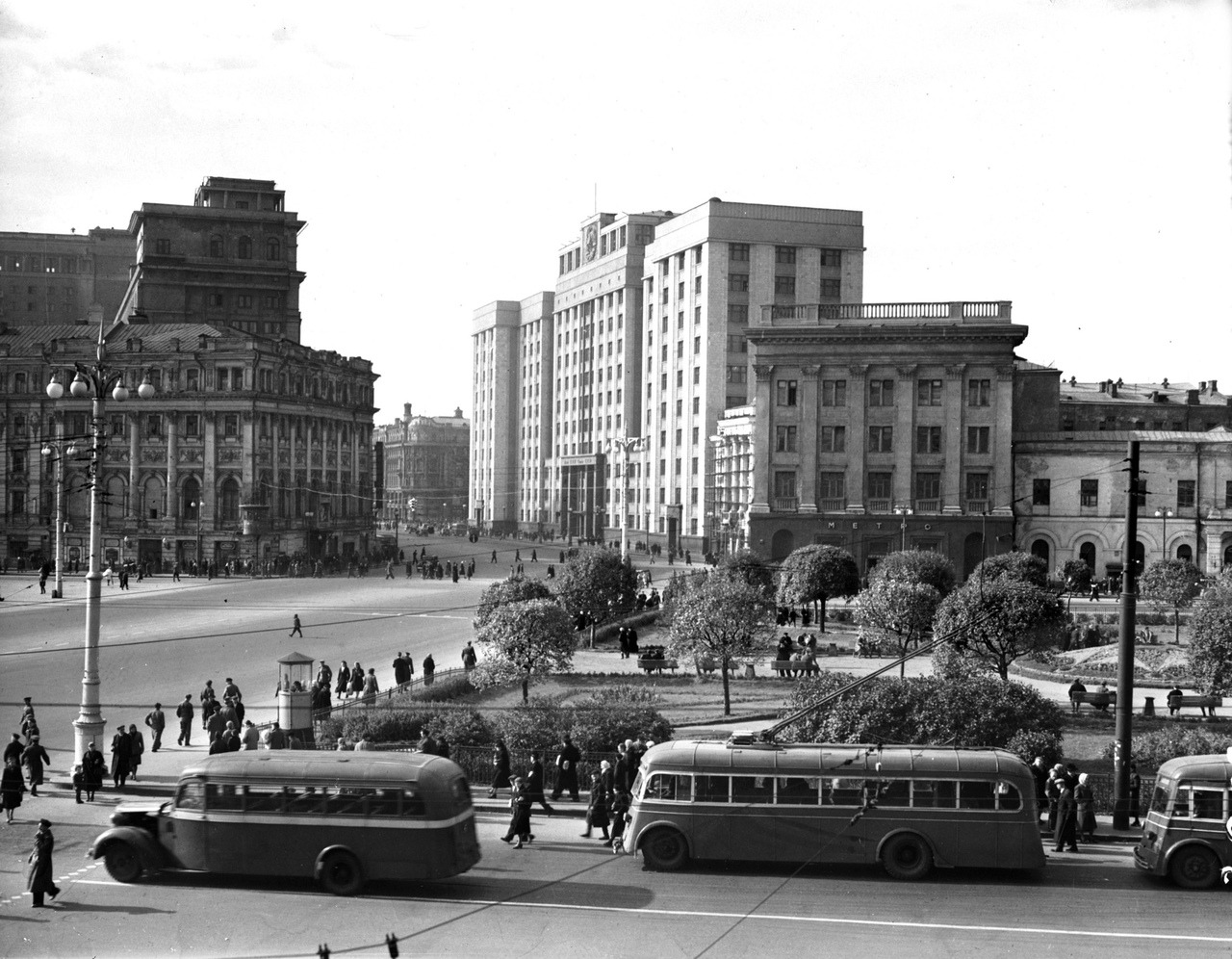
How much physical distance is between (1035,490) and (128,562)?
56.4 metres

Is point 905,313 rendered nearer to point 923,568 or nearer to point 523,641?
point 923,568

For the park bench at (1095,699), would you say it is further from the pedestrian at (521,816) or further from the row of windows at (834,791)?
the pedestrian at (521,816)

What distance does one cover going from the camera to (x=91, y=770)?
22297 mm

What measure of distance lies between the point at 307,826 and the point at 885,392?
195 ft

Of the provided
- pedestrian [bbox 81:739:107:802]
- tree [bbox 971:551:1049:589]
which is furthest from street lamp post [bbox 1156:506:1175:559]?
pedestrian [bbox 81:739:107:802]

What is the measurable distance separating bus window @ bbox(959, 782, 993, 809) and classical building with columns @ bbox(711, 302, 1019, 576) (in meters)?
53.5

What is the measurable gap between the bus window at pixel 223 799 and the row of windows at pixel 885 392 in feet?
191

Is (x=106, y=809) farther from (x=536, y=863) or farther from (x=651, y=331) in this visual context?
(x=651, y=331)

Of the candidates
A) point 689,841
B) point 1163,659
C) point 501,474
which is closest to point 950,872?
point 689,841

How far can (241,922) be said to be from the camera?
608 inches

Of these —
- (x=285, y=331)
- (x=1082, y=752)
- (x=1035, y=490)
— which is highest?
(x=285, y=331)

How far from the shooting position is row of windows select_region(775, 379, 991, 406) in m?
71.8

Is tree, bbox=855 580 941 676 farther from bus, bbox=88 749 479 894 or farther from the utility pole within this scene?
bus, bbox=88 749 479 894

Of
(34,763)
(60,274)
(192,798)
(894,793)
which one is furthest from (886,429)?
(60,274)
